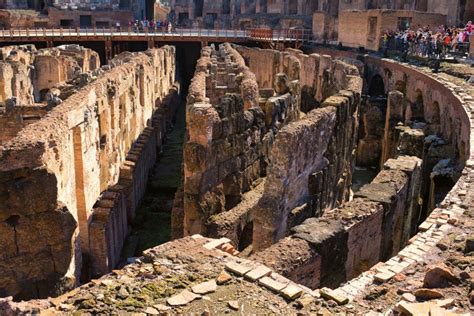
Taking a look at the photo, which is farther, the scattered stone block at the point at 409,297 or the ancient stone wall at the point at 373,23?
the ancient stone wall at the point at 373,23

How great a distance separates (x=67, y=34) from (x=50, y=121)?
2815 centimetres

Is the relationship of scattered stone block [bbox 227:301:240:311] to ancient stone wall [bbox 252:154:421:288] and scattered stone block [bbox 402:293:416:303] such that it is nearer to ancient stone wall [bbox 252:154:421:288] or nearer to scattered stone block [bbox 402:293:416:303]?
ancient stone wall [bbox 252:154:421:288]

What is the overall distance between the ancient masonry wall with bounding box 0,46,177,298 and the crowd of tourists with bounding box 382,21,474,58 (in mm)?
12901

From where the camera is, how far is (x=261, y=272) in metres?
6.00

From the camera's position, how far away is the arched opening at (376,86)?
81.5 feet

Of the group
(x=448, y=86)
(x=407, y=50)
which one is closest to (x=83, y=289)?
(x=448, y=86)

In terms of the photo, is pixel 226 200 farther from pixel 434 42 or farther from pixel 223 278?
pixel 434 42

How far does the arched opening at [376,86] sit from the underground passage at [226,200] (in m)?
6.15

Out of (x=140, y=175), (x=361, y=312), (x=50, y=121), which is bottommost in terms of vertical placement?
(x=140, y=175)

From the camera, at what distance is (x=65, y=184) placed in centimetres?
910

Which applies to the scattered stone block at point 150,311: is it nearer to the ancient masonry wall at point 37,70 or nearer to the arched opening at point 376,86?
the ancient masonry wall at point 37,70

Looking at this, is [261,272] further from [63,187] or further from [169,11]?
[169,11]

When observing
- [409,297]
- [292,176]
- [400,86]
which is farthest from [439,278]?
[400,86]

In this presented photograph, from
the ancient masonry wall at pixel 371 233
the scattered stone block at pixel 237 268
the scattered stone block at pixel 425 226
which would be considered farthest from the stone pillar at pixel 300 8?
the scattered stone block at pixel 237 268
